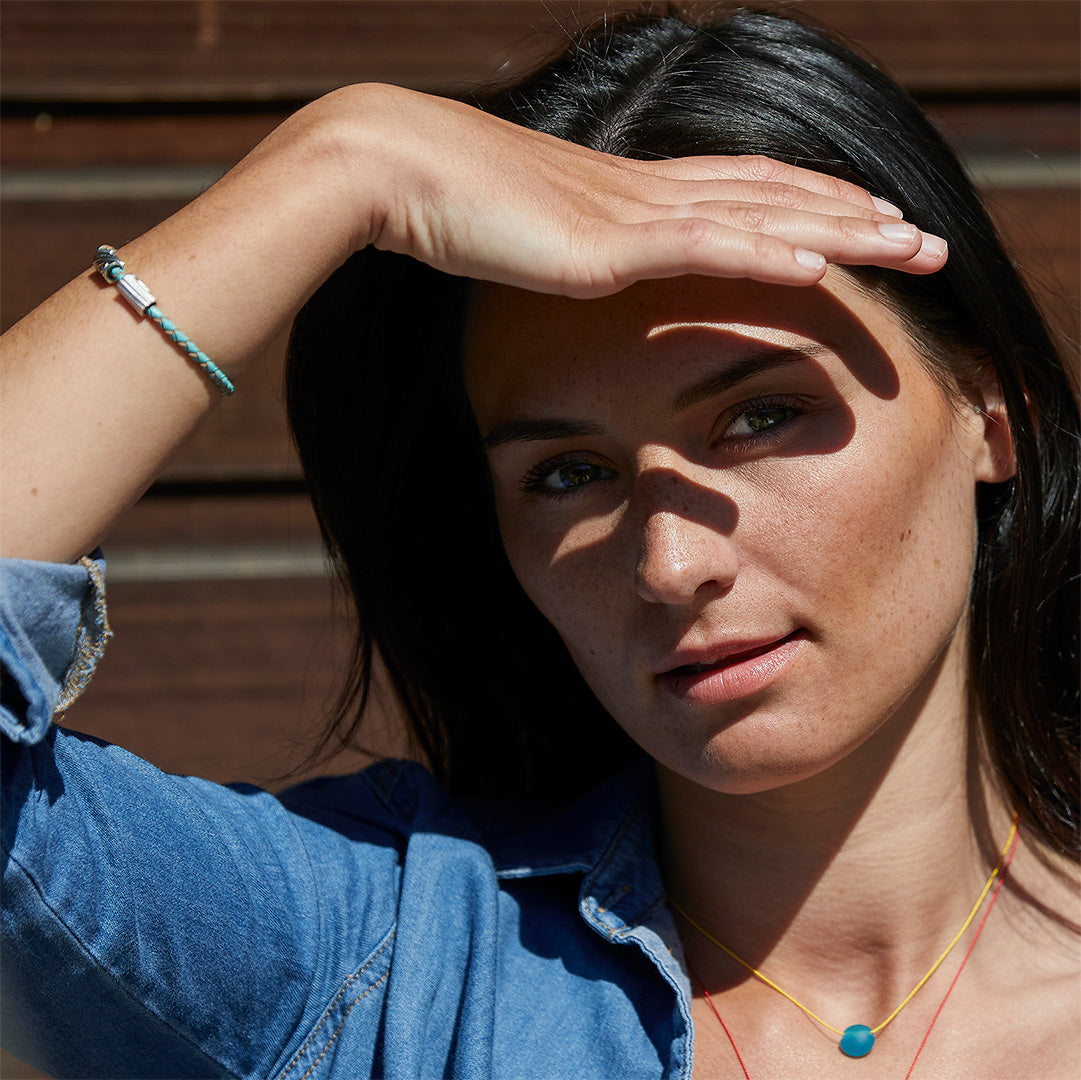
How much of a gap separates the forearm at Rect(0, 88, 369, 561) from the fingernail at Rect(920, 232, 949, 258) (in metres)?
0.60

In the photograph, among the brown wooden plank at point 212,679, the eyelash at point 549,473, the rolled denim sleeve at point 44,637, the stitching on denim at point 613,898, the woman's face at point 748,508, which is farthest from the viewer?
the brown wooden plank at point 212,679

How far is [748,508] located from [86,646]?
696 millimetres

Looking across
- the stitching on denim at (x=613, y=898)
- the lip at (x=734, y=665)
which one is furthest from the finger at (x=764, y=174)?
the stitching on denim at (x=613, y=898)

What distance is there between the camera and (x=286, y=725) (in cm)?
238

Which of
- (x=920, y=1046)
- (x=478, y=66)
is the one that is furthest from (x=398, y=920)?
(x=478, y=66)

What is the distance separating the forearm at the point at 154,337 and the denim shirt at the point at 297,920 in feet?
0.25

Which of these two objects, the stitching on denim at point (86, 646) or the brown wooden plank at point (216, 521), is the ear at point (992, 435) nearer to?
the stitching on denim at point (86, 646)

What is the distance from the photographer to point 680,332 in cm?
122

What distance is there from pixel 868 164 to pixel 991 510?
19.9 inches

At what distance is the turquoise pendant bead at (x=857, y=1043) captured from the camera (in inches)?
54.8

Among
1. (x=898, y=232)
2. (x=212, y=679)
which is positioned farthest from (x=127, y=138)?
(x=898, y=232)

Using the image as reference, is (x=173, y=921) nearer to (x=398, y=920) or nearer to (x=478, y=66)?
(x=398, y=920)

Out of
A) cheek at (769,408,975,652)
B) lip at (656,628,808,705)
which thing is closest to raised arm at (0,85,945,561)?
cheek at (769,408,975,652)

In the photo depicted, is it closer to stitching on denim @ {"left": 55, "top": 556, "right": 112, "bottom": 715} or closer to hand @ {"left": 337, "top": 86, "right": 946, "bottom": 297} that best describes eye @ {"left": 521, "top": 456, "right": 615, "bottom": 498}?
hand @ {"left": 337, "top": 86, "right": 946, "bottom": 297}
